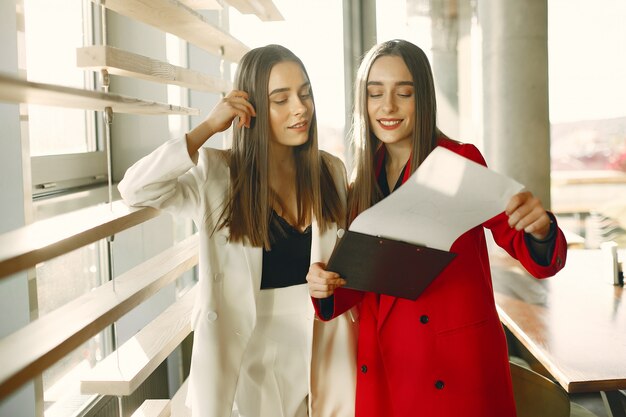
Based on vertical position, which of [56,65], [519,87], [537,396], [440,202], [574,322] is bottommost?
[537,396]

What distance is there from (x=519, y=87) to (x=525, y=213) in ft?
10.5

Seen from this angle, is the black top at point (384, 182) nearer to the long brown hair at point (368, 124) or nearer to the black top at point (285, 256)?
the long brown hair at point (368, 124)

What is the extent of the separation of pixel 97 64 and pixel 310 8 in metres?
3.17

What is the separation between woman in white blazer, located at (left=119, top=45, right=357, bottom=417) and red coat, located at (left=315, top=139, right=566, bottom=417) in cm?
14

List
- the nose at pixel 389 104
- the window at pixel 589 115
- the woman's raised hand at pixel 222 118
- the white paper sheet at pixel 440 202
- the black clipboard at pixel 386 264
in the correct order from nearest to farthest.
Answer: the white paper sheet at pixel 440 202, the black clipboard at pixel 386 264, the woman's raised hand at pixel 222 118, the nose at pixel 389 104, the window at pixel 589 115

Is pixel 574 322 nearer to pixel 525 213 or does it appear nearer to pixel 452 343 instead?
pixel 452 343

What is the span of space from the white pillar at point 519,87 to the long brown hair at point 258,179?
9.74 feet

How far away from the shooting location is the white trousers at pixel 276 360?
154 cm

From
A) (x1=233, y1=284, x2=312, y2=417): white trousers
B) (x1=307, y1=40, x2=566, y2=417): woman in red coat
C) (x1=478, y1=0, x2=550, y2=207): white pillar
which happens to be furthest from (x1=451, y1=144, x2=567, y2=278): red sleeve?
(x1=478, y1=0, x2=550, y2=207): white pillar

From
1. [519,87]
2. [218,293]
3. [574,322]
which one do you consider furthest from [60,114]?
[519,87]

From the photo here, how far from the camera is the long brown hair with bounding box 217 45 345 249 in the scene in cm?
151

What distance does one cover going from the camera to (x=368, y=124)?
5.30ft

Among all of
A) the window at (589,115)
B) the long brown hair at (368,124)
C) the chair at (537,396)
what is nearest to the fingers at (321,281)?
the long brown hair at (368,124)

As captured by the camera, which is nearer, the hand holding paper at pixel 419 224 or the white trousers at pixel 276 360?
the hand holding paper at pixel 419 224
